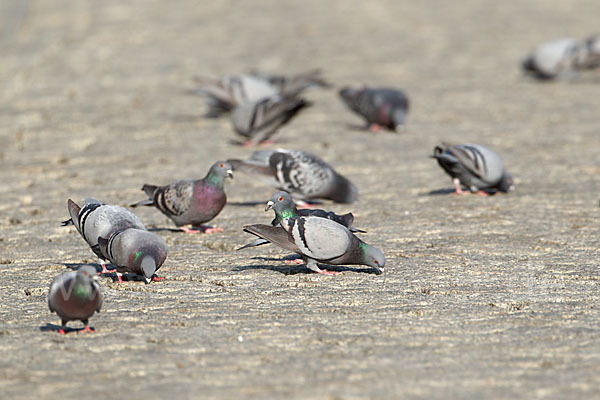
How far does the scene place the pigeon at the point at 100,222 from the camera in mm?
5668

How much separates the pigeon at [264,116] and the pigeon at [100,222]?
13.6ft

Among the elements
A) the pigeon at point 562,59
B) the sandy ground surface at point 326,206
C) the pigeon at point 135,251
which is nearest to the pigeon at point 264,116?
the sandy ground surface at point 326,206

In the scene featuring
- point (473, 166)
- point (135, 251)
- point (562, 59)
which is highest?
point (562, 59)

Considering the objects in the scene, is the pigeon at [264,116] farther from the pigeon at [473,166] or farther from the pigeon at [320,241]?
the pigeon at [320,241]

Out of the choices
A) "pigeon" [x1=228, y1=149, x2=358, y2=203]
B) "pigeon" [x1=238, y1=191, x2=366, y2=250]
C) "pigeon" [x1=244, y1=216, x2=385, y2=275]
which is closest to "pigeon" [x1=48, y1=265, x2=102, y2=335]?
"pigeon" [x1=244, y1=216, x2=385, y2=275]

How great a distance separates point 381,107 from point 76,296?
671 centimetres

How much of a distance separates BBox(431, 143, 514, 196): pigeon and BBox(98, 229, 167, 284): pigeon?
9.81 ft

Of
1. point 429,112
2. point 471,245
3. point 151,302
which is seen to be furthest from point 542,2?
point 151,302

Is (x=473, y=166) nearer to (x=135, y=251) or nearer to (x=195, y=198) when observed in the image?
(x=195, y=198)

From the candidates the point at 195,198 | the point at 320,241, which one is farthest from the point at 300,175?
the point at 320,241

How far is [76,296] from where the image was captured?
4516mm

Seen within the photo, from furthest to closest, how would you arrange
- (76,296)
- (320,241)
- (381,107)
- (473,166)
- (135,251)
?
1. (381,107)
2. (473,166)
3. (320,241)
4. (135,251)
5. (76,296)

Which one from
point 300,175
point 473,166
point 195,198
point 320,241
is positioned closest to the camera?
point 320,241

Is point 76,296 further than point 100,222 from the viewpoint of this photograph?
No
